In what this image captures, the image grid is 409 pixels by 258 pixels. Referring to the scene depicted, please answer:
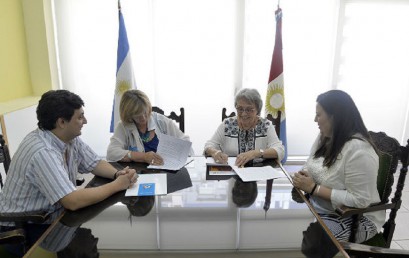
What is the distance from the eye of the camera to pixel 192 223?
3.66 ft

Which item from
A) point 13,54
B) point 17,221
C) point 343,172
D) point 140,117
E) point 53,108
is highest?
point 13,54

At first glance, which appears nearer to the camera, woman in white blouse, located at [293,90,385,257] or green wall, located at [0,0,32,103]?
woman in white blouse, located at [293,90,385,257]

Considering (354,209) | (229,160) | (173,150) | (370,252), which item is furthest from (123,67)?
(370,252)

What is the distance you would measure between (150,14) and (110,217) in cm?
261

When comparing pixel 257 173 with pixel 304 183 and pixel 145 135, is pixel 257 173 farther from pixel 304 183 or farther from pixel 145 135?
pixel 145 135

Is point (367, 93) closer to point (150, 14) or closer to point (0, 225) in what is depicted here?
point (150, 14)

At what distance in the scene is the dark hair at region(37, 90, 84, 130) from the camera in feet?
4.18

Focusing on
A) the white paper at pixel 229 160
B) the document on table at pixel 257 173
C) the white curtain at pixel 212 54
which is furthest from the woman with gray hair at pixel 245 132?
the white curtain at pixel 212 54

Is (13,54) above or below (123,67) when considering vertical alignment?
above

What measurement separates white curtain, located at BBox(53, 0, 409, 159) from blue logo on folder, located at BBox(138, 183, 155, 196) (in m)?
2.11

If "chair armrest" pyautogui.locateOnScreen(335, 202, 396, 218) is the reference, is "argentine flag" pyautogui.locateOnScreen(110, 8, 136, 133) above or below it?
above

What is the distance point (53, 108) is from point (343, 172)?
1.38 m

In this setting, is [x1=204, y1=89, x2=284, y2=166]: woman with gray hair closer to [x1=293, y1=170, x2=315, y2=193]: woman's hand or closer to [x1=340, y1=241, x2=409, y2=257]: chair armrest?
[x1=293, y1=170, x2=315, y2=193]: woman's hand

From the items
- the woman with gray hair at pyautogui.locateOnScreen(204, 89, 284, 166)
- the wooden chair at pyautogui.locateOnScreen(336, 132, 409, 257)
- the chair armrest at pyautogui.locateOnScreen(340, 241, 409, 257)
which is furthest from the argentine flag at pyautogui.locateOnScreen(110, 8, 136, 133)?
the chair armrest at pyautogui.locateOnScreen(340, 241, 409, 257)
